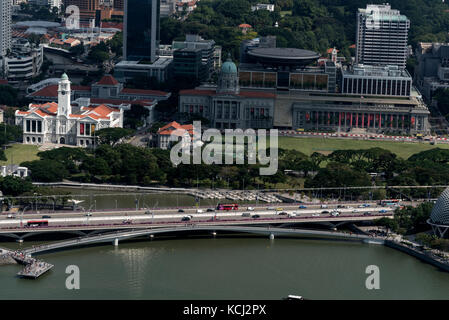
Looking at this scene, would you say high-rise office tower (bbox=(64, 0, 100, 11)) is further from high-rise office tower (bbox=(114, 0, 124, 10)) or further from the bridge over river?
the bridge over river

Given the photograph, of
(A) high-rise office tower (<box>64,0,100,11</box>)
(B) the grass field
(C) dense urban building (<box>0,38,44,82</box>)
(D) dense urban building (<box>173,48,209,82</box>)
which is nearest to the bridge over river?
(B) the grass field

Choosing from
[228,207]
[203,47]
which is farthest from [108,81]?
[228,207]

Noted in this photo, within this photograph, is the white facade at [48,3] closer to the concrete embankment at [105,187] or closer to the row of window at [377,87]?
the row of window at [377,87]

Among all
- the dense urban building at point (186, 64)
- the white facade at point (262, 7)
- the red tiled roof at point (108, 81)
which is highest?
the white facade at point (262, 7)

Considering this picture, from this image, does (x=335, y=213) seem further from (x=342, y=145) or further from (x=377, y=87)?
(x=377, y=87)

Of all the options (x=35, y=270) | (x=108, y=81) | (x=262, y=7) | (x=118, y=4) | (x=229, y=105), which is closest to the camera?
(x=35, y=270)

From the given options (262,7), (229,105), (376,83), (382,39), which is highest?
(262,7)

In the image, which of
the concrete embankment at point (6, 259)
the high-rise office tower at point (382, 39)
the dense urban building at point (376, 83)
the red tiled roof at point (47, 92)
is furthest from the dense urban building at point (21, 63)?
the concrete embankment at point (6, 259)
